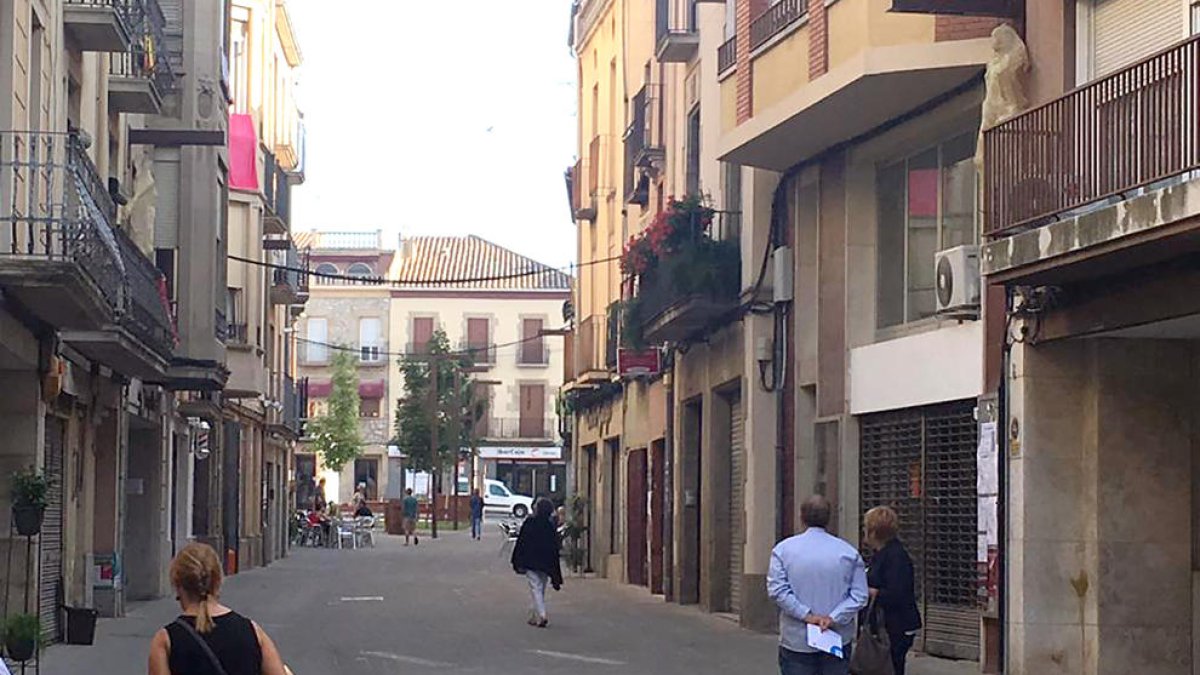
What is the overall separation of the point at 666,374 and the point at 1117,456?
1646 centimetres

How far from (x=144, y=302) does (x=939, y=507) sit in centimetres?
965

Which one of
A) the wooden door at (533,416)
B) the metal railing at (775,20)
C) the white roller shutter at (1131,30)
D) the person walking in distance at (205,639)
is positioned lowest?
the person walking in distance at (205,639)

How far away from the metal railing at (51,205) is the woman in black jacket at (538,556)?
7.13 meters

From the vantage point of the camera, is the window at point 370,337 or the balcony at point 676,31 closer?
the balcony at point 676,31

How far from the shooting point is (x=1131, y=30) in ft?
52.3

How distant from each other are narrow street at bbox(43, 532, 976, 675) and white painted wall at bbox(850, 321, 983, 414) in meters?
2.54

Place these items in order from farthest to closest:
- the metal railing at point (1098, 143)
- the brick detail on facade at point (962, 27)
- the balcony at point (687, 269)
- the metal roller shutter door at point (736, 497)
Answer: the metal roller shutter door at point (736, 497) → the balcony at point (687, 269) → the brick detail on facade at point (962, 27) → the metal railing at point (1098, 143)

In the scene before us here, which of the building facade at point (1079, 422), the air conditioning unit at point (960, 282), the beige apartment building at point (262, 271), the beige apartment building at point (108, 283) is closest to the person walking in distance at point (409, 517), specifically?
the beige apartment building at point (262, 271)

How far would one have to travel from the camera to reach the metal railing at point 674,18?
98.1 ft

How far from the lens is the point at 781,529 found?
24500 millimetres

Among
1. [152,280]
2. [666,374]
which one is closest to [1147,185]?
[152,280]

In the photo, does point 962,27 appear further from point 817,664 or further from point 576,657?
point 817,664

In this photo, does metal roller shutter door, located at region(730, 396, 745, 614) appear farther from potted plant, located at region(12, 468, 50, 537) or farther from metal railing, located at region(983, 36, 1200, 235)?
metal railing, located at region(983, 36, 1200, 235)

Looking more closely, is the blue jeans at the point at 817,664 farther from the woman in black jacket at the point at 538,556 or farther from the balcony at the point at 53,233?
the woman in black jacket at the point at 538,556
